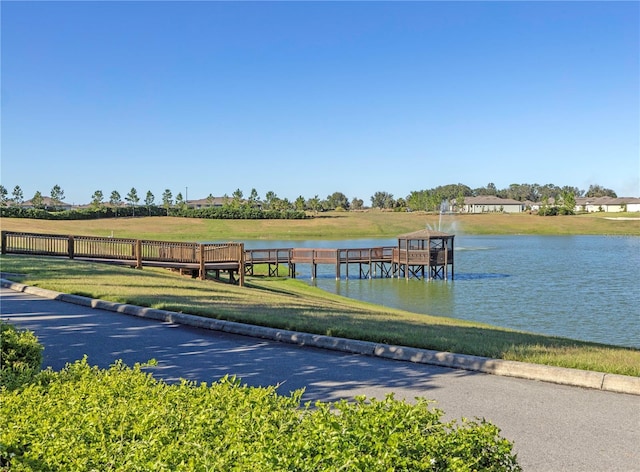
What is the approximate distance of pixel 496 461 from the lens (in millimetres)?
3176

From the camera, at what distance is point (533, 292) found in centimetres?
3209

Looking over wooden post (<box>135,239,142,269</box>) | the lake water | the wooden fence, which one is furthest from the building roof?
wooden post (<box>135,239,142,269</box>)

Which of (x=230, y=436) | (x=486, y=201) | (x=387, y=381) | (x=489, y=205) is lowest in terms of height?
(x=387, y=381)

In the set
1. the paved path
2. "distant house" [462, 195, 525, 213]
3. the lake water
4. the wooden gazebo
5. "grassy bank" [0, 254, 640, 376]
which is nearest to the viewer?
the paved path

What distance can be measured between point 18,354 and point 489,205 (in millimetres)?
182093

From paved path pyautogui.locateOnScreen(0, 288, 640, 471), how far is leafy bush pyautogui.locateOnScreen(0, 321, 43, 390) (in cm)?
166

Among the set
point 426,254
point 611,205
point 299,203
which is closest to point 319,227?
point 299,203

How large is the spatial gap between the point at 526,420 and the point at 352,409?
3.17m

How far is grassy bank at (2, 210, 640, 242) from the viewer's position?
94.1 metres

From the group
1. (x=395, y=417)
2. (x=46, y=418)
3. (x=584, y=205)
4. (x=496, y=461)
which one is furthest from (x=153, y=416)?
(x=584, y=205)

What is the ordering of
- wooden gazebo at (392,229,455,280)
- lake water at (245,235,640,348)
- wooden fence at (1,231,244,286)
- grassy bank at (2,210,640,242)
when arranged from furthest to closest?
grassy bank at (2,210,640,242)
wooden gazebo at (392,229,455,280)
wooden fence at (1,231,244,286)
lake water at (245,235,640,348)

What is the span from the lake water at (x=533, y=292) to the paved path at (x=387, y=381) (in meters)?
13.4

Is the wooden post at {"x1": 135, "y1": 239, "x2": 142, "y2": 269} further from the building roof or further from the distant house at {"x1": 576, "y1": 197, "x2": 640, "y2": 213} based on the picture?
the distant house at {"x1": 576, "y1": 197, "x2": 640, "y2": 213}

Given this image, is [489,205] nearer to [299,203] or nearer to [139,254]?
[299,203]
